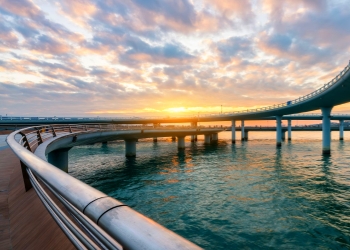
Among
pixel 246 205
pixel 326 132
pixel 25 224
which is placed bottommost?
pixel 246 205

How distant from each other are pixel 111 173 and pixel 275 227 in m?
22.9

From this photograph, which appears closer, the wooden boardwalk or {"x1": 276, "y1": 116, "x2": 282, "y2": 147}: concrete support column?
the wooden boardwalk

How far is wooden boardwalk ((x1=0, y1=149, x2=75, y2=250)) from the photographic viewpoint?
10.8ft

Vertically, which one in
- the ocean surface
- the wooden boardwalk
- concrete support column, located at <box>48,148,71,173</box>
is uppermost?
the wooden boardwalk

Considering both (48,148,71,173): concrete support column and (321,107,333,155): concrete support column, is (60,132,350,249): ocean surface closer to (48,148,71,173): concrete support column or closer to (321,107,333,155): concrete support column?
(48,148,71,173): concrete support column

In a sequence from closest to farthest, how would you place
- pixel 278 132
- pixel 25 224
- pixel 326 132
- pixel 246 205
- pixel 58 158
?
pixel 25 224, pixel 246 205, pixel 58 158, pixel 326 132, pixel 278 132

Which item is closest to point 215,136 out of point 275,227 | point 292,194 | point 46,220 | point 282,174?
point 282,174

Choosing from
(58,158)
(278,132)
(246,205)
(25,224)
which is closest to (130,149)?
(58,158)

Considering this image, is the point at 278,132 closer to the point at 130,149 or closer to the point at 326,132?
the point at 326,132

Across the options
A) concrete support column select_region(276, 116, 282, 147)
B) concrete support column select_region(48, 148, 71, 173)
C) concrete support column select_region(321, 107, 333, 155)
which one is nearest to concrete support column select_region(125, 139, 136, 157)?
concrete support column select_region(48, 148, 71, 173)

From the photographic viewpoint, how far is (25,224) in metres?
4.09

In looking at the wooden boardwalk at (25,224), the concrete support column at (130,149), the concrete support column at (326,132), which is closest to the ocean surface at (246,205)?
the wooden boardwalk at (25,224)

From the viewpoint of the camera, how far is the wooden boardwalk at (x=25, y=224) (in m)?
3.28

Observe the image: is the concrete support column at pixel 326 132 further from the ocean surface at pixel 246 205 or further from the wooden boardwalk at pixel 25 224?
the wooden boardwalk at pixel 25 224
